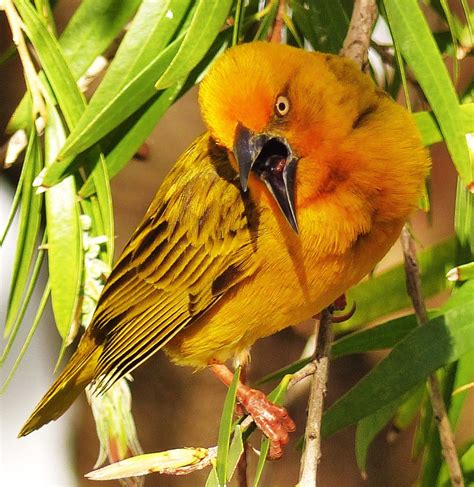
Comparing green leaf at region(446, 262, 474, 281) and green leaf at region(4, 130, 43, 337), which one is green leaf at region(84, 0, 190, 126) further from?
green leaf at region(446, 262, 474, 281)

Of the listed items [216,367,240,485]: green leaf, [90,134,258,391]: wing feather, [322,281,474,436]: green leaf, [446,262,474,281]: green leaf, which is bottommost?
[322,281,474,436]: green leaf

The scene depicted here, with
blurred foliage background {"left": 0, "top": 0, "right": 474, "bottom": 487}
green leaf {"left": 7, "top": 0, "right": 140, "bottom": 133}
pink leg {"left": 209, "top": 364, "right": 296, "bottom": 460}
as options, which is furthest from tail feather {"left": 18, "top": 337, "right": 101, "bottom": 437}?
green leaf {"left": 7, "top": 0, "right": 140, "bottom": 133}

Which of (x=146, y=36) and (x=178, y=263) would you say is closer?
(x=146, y=36)

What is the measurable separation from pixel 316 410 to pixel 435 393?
211 millimetres

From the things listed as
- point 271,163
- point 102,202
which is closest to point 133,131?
point 102,202

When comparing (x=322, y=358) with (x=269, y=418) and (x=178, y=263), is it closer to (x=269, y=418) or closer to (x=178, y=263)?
(x=269, y=418)

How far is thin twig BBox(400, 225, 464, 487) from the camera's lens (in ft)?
3.63

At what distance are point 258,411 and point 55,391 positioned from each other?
1.17 ft

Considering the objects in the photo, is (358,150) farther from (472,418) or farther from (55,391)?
(472,418)

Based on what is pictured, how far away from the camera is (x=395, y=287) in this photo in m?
1.43

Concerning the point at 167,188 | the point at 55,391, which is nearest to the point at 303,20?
the point at 167,188

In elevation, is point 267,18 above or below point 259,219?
above

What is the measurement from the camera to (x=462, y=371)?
1.30 metres

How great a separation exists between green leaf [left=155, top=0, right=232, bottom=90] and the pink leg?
47cm
